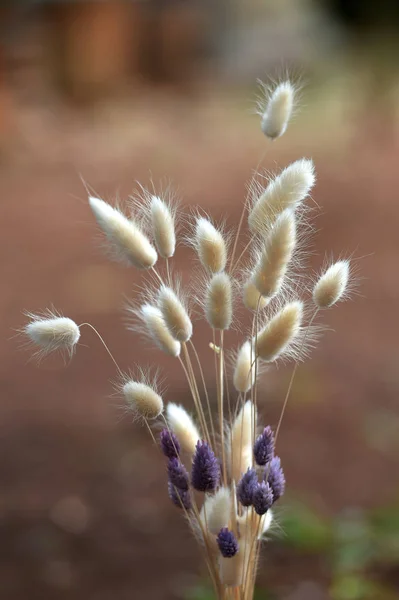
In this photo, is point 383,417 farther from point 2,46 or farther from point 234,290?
point 2,46

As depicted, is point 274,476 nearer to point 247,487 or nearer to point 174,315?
point 247,487

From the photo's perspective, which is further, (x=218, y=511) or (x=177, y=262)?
(x=177, y=262)

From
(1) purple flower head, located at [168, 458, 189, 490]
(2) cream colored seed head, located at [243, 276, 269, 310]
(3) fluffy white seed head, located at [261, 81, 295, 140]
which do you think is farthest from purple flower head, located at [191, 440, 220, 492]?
(3) fluffy white seed head, located at [261, 81, 295, 140]

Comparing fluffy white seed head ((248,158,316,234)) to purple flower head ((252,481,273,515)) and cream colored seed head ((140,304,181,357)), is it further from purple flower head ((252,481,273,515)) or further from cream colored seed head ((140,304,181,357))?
purple flower head ((252,481,273,515))

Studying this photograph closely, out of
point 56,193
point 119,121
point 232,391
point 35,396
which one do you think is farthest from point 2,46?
point 232,391

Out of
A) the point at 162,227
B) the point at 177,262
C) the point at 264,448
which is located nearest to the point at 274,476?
the point at 264,448

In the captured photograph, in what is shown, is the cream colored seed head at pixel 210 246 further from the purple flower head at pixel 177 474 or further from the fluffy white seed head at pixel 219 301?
the purple flower head at pixel 177 474

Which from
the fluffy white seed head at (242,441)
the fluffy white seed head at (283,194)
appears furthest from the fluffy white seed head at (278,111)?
the fluffy white seed head at (242,441)
